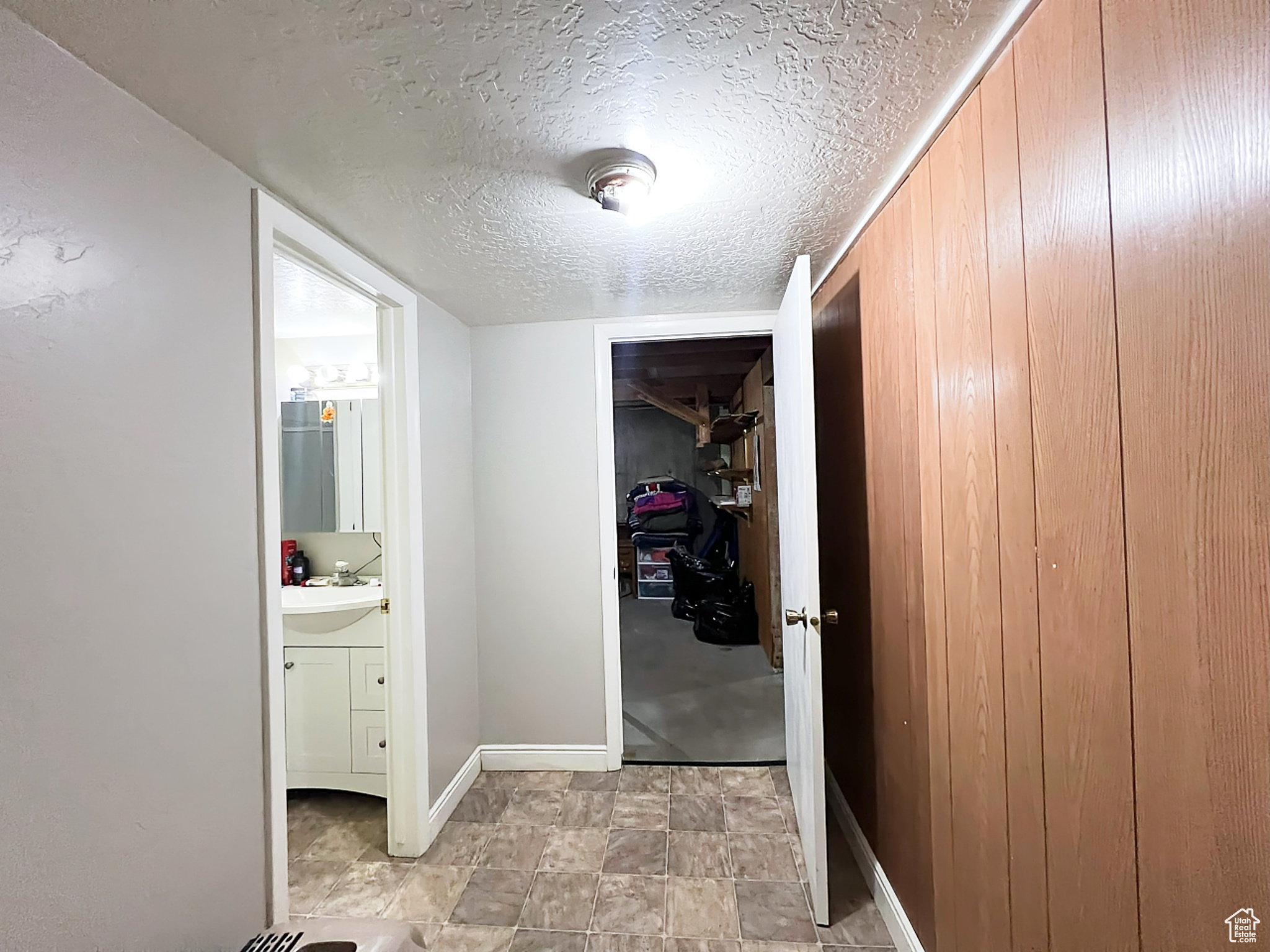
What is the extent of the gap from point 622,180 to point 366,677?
2142 millimetres

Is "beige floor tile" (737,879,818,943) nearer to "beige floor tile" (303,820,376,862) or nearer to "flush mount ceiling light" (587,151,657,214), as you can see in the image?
"beige floor tile" (303,820,376,862)

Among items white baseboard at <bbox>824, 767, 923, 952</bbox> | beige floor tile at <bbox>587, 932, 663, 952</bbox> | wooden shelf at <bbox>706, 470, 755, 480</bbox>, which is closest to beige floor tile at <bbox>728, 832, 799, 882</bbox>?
white baseboard at <bbox>824, 767, 923, 952</bbox>

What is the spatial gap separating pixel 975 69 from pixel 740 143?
0.45 meters

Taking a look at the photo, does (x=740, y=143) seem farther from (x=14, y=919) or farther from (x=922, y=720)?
(x=14, y=919)

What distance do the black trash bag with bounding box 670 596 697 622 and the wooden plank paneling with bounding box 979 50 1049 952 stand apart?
3.98 meters

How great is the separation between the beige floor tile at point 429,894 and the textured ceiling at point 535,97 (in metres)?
2.16

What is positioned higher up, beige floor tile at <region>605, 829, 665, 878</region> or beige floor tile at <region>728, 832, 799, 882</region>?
beige floor tile at <region>728, 832, 799, 882</region>

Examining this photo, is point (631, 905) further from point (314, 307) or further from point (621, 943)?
point (314, 307)

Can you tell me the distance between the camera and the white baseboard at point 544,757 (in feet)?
8.30

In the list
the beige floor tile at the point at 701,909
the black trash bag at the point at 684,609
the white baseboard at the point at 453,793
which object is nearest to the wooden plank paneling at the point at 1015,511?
the beige floor tile at the point at 701,909

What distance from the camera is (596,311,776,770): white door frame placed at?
2.52 metres

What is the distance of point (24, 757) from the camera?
794 millimetres

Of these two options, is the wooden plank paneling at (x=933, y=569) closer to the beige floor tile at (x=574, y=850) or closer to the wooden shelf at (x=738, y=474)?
the beige floor tile at (x=574, y=850)

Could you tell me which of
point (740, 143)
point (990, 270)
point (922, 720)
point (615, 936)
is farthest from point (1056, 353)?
point (615, 936)
